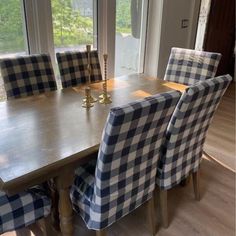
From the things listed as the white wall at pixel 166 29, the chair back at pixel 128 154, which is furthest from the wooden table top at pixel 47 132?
the white wall at pixel 166 29

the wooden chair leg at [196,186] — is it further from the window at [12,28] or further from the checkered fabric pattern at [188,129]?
the window at [12,28]

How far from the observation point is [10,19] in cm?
232

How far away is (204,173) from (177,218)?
→ 0.64 meters

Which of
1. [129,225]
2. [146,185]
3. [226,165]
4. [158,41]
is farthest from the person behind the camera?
[158,41]

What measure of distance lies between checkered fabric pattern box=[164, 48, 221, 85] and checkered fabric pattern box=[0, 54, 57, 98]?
1161mm

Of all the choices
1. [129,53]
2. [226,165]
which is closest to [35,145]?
[226,165]

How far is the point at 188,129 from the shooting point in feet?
4.89

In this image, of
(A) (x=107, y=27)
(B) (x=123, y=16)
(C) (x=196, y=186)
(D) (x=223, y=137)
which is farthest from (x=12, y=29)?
(D) (x=223, y=137)

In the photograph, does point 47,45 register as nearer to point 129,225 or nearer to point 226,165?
point 129,225

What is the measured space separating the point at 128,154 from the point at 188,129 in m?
0.47

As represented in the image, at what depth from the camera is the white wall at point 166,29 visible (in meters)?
3.34

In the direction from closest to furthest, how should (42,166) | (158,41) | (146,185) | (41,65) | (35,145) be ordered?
→ 1. (42,166)
2. (35,145)
3. (146,185)
4. (41,65)
5. (158,41)

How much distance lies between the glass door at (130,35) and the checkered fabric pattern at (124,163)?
2160mm

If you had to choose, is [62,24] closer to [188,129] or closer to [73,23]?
[73,23]
